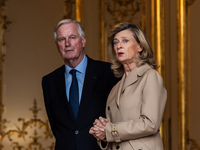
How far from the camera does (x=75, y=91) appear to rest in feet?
8.04

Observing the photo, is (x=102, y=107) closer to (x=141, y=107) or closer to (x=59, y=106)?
(x=59, y=106)

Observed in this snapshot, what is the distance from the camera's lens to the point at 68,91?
2.50m

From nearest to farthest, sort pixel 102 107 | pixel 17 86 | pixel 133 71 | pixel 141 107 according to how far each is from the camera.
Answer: pixel 141 107 < pixel 133 71 < pixel 102 107 < pixel 17 86

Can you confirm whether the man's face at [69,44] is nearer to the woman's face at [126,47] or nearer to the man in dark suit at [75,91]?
the man in dark suit at [75,91]

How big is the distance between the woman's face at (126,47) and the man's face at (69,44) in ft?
1.71

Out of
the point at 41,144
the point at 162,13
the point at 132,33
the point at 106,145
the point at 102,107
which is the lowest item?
the point at 41,144

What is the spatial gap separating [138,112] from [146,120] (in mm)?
85

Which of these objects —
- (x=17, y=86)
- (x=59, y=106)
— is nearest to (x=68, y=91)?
(x=59, y=106)

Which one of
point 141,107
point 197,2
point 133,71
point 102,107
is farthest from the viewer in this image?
point 197,2

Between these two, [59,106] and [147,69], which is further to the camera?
[59,106]

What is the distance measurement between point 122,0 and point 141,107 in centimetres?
313

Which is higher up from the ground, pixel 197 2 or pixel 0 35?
pixel 197 2

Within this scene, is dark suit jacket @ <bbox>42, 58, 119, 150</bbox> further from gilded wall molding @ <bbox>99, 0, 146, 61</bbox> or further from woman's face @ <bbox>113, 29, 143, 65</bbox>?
gilded wall molding @ <bbox>99, 0, 146, 61</bbox>

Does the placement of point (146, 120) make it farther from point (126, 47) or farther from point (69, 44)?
point (69, 44)
